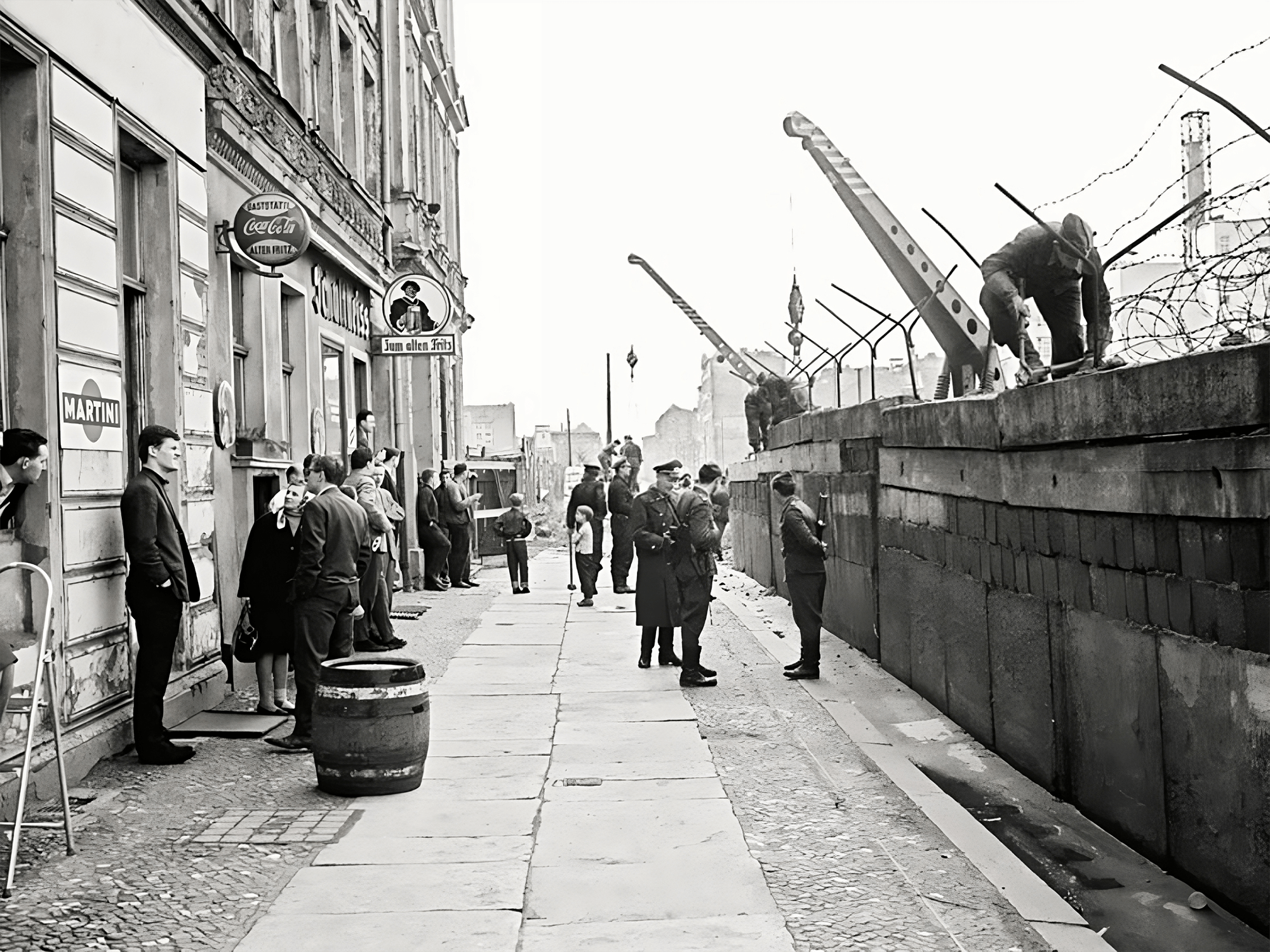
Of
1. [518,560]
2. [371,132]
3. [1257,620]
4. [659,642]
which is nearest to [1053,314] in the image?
[659,642]

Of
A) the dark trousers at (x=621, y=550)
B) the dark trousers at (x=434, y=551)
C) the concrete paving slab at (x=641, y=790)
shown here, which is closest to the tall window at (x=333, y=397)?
the dark trousers at (x=434, y=551)

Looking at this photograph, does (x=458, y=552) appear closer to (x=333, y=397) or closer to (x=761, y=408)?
(x=333, y=397)

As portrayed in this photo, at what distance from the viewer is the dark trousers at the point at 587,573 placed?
18030mm

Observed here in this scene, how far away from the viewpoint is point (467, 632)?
48.3 feet

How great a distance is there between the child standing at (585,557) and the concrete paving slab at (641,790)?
33.3 ft

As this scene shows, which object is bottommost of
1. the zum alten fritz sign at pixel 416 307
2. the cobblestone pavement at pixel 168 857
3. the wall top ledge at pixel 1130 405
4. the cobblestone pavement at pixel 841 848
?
the cobblestone pavement at pixel 841 848

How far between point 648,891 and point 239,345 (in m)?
8.51

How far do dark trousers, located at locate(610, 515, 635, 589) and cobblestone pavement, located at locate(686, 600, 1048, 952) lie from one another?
8609 millimetres

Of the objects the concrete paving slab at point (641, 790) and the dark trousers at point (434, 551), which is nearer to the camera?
the concrete paving slab at point (641, 790)

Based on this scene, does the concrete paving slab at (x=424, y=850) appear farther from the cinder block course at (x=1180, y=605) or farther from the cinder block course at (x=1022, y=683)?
the cinder block course at (x=1022, y=683)

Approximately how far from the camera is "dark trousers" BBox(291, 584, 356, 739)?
830cm

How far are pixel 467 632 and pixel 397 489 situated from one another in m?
6.15

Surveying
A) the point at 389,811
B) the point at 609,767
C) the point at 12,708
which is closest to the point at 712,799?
the point at 609,767

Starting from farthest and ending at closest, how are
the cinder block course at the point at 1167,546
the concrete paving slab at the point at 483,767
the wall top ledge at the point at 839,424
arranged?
the wall top ledge at the point at 839,424 < the concrete paving slab at the point at 483,767 < the cinder block course at the point at 1167,546
